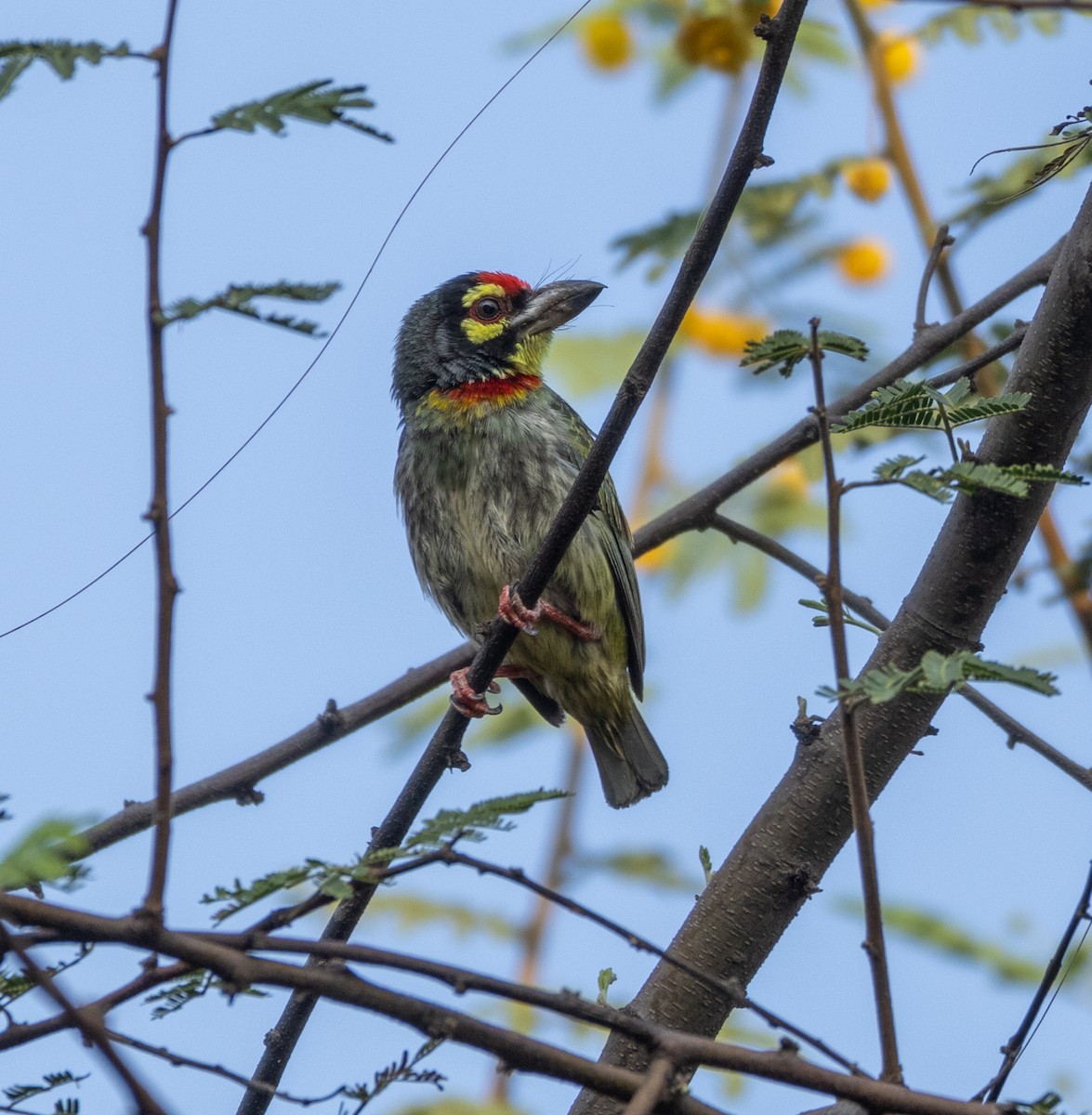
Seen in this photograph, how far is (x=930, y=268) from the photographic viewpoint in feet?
12.7

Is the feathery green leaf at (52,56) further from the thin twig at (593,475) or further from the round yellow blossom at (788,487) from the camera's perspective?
the round yellow blossom at (788,487)

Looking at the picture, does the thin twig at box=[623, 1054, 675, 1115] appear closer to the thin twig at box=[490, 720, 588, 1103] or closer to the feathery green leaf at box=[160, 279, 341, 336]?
the feathery green leaf at box=[160, 279, 341, 336]

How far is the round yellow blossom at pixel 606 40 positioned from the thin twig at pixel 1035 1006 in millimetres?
4749

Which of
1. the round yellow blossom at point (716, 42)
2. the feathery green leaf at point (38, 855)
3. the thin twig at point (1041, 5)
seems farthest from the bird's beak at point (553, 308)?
the feathery green leaf at point (38, 855)

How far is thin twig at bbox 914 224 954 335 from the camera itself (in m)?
3.80

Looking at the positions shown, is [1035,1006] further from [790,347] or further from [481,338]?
[481,338]

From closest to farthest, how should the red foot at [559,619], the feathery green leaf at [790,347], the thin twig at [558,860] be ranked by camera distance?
the feathery green leaf at [790,347], the red foot at [559,619], the thin twig at [558,860]

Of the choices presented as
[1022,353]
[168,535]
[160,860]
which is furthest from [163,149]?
[1022,353]

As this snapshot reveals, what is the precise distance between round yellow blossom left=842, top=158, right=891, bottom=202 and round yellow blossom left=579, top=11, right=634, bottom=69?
1649 mm

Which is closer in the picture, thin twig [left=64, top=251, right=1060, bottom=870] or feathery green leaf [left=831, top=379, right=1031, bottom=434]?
feathery green leaf [left=831, top=379, right=1031, bottom=434]

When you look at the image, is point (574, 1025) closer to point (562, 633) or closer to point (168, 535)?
point (562, 633)

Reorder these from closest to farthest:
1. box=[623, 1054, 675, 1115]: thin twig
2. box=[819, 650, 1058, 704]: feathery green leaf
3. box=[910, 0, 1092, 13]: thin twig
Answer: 1. box=[623, 1054, 675, 1115]: thin twig
2. box=[819, 650, 1058, 704]: feathery green leaf
3. box=[910, 0, 1092, 13]: thin twig

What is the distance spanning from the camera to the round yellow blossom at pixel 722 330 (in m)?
5.86

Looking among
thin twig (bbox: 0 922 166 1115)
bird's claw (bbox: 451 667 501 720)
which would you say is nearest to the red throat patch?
bird's claw (bbox: 451 667 501 720)
